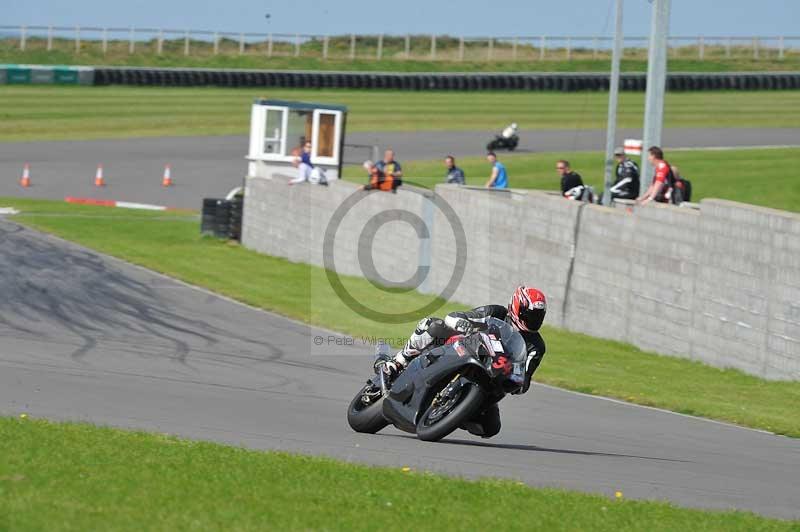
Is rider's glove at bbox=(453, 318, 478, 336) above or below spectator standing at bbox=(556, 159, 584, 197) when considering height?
below

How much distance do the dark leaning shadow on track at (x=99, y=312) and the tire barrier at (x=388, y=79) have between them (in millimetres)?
37519

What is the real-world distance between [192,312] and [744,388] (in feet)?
26.4

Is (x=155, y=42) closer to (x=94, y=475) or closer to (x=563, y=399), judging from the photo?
(x=563, y=399)

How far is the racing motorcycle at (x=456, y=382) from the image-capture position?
30.8 feet

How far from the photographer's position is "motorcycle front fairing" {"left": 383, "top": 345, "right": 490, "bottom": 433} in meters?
9.50

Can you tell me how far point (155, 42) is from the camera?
7250 cm

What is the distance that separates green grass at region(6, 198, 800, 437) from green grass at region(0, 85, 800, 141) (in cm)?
1814

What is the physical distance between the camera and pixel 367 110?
56719 mm

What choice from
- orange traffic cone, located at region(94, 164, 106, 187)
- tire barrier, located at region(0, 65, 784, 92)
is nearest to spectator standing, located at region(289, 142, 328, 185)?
orange traffic cone, located at region(94, 164, 106, 187)

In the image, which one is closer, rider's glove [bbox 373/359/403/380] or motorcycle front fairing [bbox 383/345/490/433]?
motorcycle front fairing [bbox 383/345/490/433]

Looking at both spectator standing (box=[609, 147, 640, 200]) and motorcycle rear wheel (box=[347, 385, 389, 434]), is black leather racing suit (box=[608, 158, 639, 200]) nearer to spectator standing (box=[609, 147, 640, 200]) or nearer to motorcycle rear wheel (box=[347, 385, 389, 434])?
spectator standing (box=[609, 147, 640, 200])

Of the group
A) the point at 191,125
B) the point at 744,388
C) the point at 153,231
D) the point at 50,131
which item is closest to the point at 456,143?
A: the point at 191,125

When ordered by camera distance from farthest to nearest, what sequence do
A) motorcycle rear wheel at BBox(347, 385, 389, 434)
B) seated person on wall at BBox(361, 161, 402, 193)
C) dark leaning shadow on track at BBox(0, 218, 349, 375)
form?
seated person on wall at BBox(361, 161, 402, 193) < dark leaning shadow on track at BBox(0, 218, 349, 375) < motorcycle rear wheel at BBox(347, 385, 389, 434)

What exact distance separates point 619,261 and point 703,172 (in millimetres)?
19724
